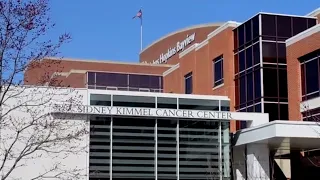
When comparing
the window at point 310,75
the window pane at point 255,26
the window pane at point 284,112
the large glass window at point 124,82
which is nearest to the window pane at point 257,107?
the window pane at point 284,112

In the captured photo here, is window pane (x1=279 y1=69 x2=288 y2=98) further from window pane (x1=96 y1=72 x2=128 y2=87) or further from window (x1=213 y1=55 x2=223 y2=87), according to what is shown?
window pane (x1=96 y1=72 x2=128 y2=87)

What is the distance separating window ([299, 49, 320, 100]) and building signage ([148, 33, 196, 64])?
31.1 metres

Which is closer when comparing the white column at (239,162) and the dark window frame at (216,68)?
the white column at (239,162)

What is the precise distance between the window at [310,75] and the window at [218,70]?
7174 millimetres

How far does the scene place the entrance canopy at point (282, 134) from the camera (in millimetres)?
25828

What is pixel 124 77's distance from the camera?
185ft

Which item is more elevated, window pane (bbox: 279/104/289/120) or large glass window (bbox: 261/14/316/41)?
large glass window (bbox: 261/14/316/41)

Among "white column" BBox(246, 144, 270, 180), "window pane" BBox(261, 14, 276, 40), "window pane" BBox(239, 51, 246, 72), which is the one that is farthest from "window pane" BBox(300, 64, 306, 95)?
"white column" BBox(246, 144, 270, 180)

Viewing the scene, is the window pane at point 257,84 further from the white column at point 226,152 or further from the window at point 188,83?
the window at point 188,83

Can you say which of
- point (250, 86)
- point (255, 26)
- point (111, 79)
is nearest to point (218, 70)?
point (250, 86)

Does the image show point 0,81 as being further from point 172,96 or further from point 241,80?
point 241,80

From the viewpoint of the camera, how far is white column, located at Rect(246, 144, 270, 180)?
2791 centimetres

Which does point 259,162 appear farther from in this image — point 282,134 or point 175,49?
point 175,49

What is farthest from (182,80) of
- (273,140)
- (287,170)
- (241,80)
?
(273,140)
